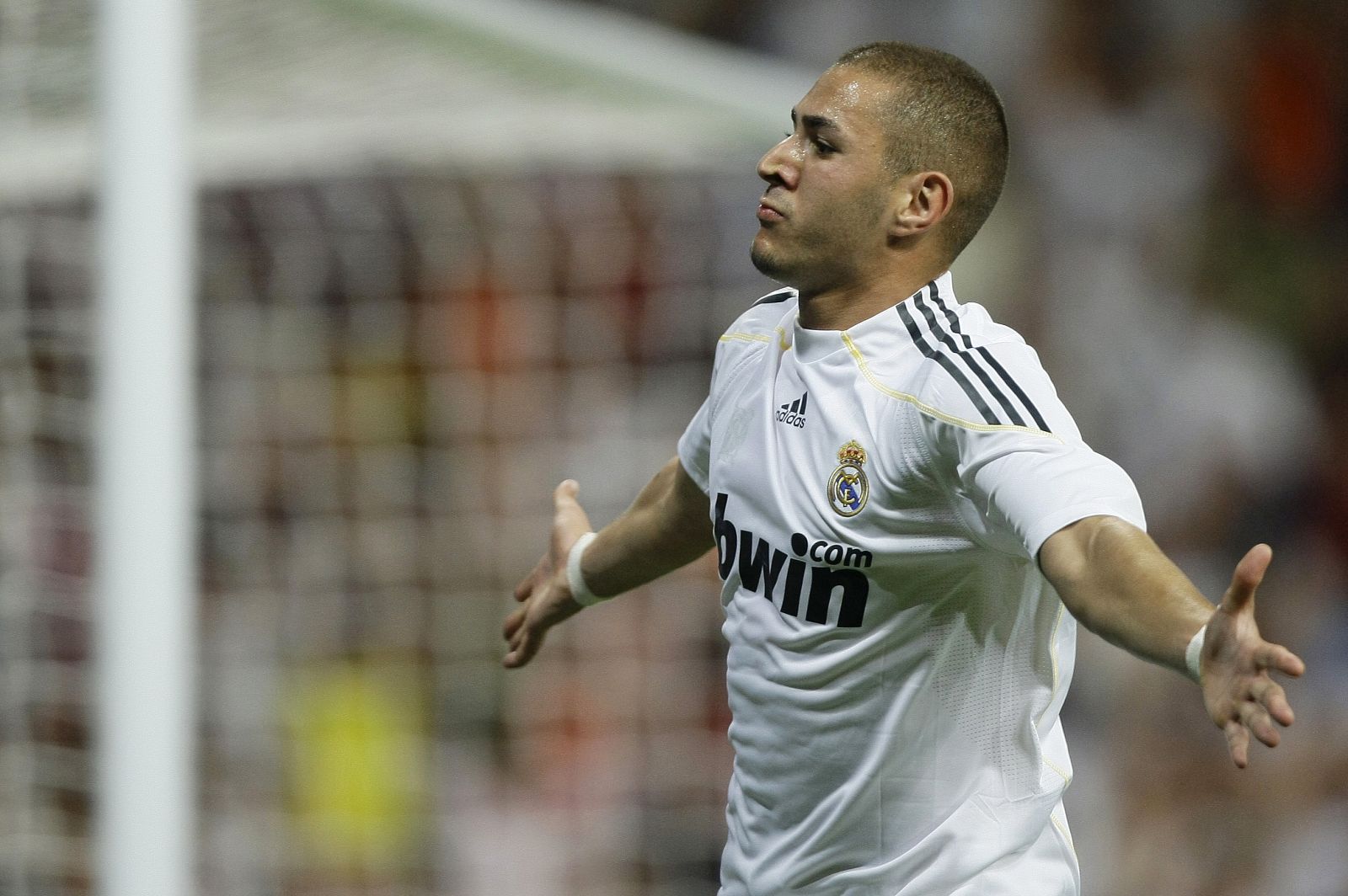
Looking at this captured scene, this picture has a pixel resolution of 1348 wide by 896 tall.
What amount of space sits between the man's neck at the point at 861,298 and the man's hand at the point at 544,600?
78cm

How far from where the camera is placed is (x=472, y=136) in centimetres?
538

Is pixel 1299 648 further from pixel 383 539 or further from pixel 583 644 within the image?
pixel 383 539

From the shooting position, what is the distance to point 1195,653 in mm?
1887

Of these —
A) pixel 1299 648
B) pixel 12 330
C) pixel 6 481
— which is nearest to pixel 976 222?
pixel 12 330

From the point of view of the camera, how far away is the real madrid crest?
240cm

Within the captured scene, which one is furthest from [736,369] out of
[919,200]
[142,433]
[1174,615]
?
[142,433]

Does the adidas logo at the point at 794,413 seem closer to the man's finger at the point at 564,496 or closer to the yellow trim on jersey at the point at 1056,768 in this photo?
the yellow trim on jersey at the point at 1056,768

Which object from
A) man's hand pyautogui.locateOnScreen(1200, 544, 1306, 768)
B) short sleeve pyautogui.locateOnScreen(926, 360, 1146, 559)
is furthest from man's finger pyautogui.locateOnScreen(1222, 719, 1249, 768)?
short sleeve pyautogui.locateOnScreen(926, 360, 1146, 559)

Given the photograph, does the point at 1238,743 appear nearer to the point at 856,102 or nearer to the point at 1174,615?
the point at 1174,615

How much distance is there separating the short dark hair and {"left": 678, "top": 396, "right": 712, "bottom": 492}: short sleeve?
0.49m

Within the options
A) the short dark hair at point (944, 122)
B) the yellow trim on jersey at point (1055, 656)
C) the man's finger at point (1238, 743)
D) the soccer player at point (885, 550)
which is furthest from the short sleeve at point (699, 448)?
the man's finger at point (1238, 743)

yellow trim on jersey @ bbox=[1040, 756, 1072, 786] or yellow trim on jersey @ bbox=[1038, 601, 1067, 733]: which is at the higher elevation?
yellow trim on jersey @ bbox=[1038, 601, 1067, 733]

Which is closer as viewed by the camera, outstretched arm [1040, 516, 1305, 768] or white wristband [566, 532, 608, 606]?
outstretched arm [1040, 516, 1305, 768]

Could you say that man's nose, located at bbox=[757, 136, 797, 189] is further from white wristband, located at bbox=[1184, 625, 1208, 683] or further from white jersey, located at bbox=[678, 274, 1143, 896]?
white wristband, located at bbox=[1184, 625, 1208, 683]
